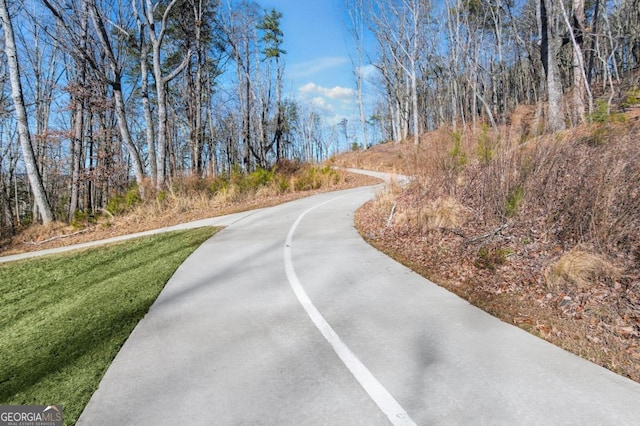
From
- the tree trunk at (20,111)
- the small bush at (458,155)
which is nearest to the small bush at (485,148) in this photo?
the small bush at (458,155)

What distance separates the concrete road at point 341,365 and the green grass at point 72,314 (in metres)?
0.24

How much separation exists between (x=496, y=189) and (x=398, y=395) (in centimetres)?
Answer: 557

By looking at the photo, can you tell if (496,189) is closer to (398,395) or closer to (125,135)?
(398,395)

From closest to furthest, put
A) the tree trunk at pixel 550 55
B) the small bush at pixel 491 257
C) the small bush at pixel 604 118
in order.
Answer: the small bush at pixel 491 257 → the small bush at pixel 604 118 → the tree trunk at pixel 550 55

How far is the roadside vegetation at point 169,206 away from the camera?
41.7 ft

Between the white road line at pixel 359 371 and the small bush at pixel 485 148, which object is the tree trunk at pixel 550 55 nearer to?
the small bush at pixel 485 148

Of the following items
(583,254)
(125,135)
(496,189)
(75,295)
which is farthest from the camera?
(125,135)

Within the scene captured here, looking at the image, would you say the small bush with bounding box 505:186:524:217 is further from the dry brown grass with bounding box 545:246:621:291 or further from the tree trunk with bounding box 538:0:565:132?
the tree trunk with bounding box 538:0:565:132

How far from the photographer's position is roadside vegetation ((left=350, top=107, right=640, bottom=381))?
390 centimetres

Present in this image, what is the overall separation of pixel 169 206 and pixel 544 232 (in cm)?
1430

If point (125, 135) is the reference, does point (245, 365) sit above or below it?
below

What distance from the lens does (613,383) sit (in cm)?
280

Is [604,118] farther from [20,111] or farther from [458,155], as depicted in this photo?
[20,111]

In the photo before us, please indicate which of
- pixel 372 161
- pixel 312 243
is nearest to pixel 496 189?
pixel 312 243
